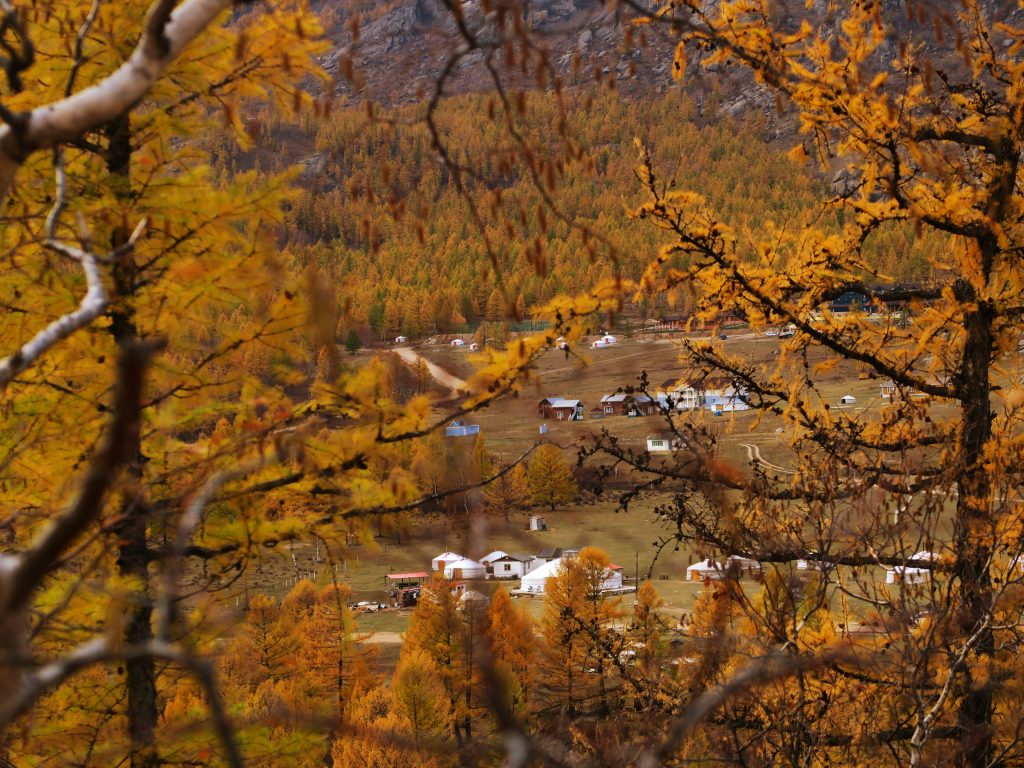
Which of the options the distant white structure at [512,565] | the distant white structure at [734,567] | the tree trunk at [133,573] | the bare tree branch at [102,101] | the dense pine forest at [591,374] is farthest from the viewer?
the distant white structure at [512,565]

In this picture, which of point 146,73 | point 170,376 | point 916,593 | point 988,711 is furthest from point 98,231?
point 988,711

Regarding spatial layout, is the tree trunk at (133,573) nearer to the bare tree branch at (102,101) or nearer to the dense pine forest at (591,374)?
the dense pine forest at (591,374)

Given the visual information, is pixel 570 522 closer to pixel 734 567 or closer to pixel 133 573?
pixel 133 573

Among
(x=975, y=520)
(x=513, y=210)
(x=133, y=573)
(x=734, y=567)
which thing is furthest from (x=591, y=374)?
(x=513, y=210)

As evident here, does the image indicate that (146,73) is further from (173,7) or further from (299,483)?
(299,483)

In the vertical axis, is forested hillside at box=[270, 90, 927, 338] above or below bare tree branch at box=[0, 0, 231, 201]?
above

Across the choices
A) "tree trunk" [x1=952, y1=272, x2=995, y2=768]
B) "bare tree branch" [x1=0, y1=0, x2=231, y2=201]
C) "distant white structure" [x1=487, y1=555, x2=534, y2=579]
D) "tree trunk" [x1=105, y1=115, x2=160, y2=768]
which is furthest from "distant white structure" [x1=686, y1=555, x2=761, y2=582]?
"distant white structure" [x1=487, y1=555, x2=534, y2=579]

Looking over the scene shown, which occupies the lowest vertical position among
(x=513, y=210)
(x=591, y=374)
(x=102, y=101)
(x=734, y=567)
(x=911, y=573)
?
(x=911, y=573)

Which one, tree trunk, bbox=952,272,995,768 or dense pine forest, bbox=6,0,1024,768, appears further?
tree trunk, bbox=952,272,995,768

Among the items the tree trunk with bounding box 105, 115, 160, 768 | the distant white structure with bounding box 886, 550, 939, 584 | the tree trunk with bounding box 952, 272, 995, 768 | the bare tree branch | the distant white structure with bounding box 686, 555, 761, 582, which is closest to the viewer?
the bare tree branch

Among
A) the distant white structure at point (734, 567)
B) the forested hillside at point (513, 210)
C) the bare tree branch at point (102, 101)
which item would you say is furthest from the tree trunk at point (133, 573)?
the forested hillside at point (513, 210)

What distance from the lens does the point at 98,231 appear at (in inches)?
198

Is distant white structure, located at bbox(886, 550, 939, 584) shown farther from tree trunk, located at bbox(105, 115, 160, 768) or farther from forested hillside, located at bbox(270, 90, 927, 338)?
forested hillside, located at bbox(270, 90, 927, 338)

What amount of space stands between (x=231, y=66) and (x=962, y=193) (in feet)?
14.8
